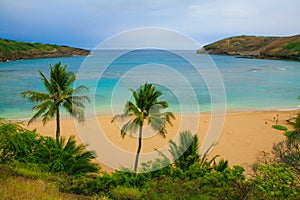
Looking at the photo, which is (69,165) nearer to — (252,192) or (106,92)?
(252,192)

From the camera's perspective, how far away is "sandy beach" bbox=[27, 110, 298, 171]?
70.2 feet

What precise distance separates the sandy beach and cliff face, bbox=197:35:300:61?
242ft

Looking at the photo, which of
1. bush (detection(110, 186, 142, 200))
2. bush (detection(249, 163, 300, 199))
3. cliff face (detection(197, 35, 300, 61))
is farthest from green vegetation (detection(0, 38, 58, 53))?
bush (detection(249, 163, 300, 199))

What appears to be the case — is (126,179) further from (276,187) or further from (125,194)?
(276,187)

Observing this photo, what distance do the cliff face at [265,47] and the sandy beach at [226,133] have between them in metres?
73.8

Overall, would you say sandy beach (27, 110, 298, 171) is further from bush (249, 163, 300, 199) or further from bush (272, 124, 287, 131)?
bush (249, 163, 300, 199)

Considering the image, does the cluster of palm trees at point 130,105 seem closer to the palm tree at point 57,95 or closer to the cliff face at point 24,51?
the palm tree at point 57,95

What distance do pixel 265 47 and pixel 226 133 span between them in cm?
15541

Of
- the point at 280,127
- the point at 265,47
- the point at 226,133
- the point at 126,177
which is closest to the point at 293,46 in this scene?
the point at 265,47

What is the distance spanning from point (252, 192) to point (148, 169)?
516 centimetres

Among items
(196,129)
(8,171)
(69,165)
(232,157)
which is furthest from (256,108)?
(8,171)

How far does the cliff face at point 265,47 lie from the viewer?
13251 cm

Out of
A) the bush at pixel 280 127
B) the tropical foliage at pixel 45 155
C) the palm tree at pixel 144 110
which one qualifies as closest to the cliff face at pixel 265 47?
the bush at pixel 280 127

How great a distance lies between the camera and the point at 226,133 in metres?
26.4
